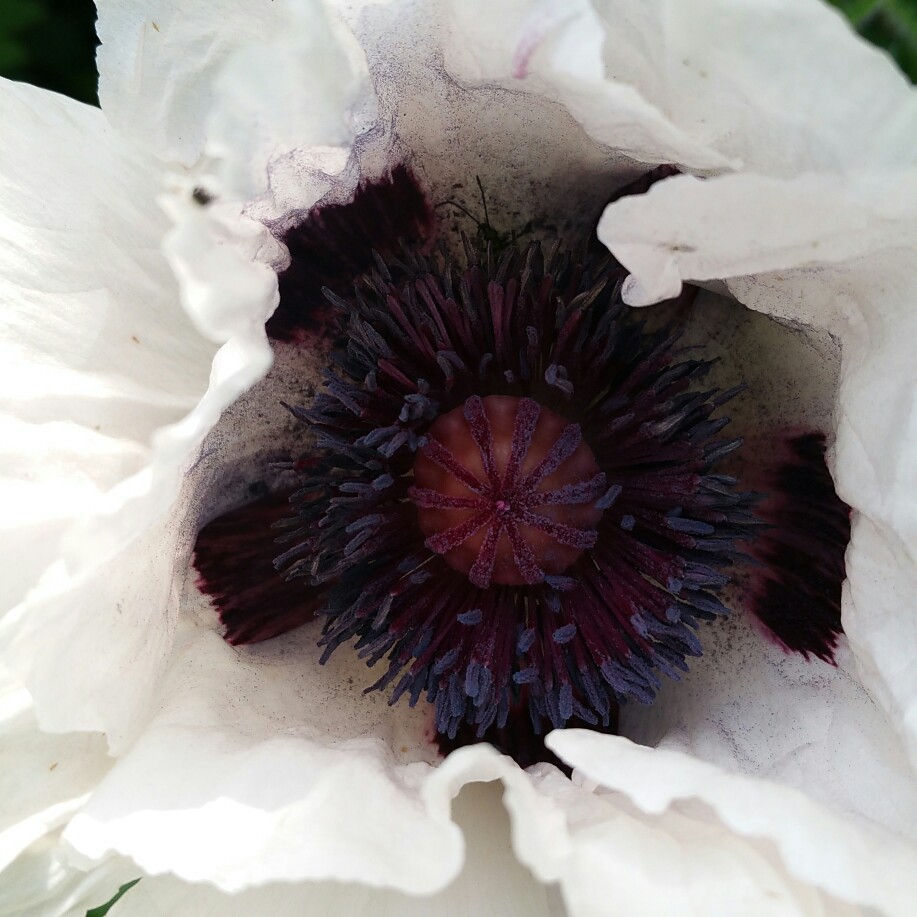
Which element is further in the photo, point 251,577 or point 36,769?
point 251,577

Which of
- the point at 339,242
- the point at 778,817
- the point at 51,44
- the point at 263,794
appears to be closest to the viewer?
the point at 778,817

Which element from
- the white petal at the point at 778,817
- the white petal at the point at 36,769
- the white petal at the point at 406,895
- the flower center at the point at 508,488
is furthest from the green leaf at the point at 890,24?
the white petal at the point at 36,769

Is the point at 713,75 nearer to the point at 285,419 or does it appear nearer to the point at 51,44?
the point at 285,419

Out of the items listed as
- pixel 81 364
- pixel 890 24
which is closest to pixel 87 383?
pixel 81 364

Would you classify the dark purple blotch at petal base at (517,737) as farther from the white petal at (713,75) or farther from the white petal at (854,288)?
the white petal at (713,75)

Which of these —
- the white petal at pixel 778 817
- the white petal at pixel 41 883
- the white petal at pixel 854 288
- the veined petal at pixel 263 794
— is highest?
the white petal at pixel 854 288

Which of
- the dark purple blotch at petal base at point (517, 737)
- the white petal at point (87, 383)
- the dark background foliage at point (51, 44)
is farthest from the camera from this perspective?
the dark background foliage at point (51, 44)

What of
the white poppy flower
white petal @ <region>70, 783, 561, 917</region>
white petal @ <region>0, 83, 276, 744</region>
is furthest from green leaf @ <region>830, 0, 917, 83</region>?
white petal @ <region>70, 783, 561, 917</region>

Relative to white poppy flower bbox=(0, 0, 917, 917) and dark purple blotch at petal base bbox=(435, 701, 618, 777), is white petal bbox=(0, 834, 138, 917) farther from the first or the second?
dark purple blotch at petal base bbox=(435, 701, 618, 777)
